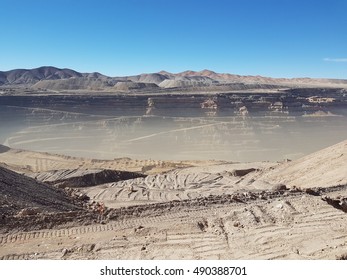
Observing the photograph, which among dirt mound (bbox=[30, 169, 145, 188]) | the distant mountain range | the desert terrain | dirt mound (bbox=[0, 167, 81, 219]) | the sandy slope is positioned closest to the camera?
the sandy slope

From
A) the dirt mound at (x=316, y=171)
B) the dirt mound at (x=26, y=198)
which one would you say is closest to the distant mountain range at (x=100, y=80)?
the dirt mound at (x=316, y=171)

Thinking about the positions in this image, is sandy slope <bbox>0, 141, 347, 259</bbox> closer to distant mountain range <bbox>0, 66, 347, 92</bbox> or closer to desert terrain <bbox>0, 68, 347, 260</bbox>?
desert terrain <bbox>0, 68, 347, 260</bbox>

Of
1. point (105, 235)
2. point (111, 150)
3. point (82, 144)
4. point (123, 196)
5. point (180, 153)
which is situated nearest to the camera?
point (105, 235)

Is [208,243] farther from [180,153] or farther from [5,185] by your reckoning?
[180,153]

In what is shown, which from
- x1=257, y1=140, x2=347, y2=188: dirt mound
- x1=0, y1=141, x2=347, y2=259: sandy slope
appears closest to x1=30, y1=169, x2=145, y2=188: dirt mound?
x1=257, y1=140, x2=347, y2=188: dirt mound

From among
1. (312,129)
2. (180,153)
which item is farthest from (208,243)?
(312,129)

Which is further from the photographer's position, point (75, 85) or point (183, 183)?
point (75, 85)
